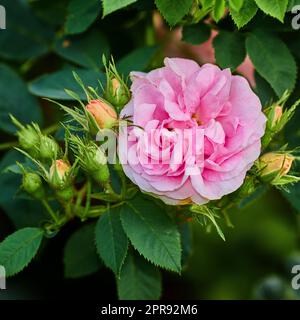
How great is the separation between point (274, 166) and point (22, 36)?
550mm

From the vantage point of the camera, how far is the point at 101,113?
33.6 inches

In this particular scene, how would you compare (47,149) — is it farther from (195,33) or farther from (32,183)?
(195,33)

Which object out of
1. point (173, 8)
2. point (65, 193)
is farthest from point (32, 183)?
point (173, 8)

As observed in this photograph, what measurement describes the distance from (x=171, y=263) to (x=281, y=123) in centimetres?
21

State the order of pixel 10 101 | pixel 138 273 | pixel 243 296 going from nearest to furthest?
pixel 138 273 → pixel 10 101 → pixel 243 296

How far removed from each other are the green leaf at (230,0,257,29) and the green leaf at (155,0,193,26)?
57mm

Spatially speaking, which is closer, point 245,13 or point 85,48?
point 245,13

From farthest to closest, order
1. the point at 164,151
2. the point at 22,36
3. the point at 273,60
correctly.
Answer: the point at 22,36, the point at 273,60, the point at 164,151

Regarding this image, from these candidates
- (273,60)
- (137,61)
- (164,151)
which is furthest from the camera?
(137,61)

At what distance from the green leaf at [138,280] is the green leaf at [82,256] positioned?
8 centimetres

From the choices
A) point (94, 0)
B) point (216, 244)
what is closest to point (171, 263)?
point (94, 0)

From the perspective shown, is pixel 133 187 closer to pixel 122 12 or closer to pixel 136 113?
pixel 136 113

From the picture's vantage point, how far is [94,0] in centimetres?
106

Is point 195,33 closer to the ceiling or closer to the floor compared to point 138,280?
closer to the ceiling
